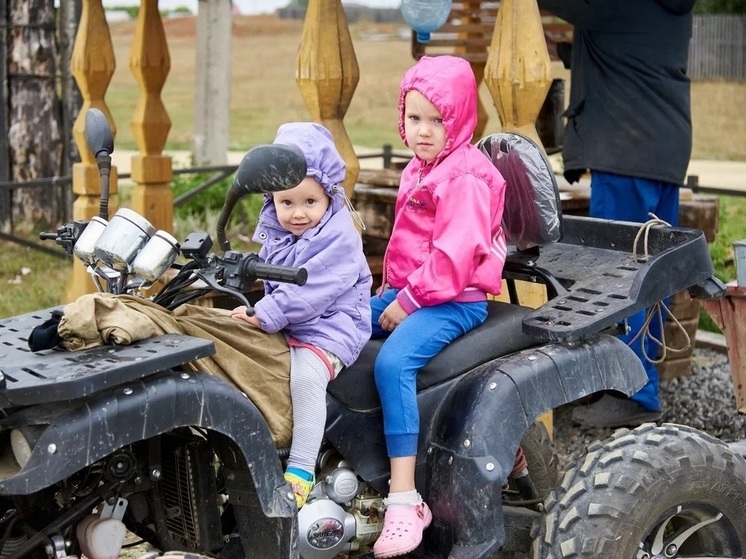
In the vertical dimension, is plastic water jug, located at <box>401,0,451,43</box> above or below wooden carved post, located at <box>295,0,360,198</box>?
above

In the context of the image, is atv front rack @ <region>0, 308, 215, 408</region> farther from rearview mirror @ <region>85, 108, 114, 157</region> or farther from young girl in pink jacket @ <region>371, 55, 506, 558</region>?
young girl in pink jacket @ <region>371, 55, 506, 558</region>

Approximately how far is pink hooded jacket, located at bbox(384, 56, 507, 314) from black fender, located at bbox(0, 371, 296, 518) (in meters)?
0.76

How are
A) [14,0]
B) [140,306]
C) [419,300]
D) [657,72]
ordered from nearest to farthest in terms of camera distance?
[140,306] → [419,300] → [657,72] → [14,0]

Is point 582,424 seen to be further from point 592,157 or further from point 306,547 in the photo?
point 306,547

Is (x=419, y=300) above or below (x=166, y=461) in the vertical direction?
above

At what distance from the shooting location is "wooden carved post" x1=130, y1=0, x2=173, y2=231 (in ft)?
24.1

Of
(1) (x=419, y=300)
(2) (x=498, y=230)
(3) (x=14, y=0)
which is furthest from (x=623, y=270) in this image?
(3) (x=14, y=0)

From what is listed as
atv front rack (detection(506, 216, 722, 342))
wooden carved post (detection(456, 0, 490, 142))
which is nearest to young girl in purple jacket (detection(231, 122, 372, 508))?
atv front rack (detection(506, 216, 722, 342))

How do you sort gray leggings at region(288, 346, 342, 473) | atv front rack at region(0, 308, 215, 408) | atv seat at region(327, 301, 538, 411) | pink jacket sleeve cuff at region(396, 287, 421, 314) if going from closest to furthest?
atv front rack at region(0, 308, 215, 408) → gray leggings at region(288, 346, 342, 473) → atv seat at region(327, 301, 538, 411) → pink jacket sleeve cuff at region(396, 287, 421, 314)

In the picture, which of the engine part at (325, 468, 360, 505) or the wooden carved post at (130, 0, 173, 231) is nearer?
the engine part at (325, 468, 360, 505)

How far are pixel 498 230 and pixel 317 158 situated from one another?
71cm

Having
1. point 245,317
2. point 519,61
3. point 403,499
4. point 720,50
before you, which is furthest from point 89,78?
point 720,50

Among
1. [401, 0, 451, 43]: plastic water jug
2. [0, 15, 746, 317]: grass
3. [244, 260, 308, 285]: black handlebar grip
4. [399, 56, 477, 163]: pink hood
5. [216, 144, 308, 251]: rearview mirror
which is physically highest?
[401, 0, 451, 43]: plastic water jug

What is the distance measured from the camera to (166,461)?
130 inches
